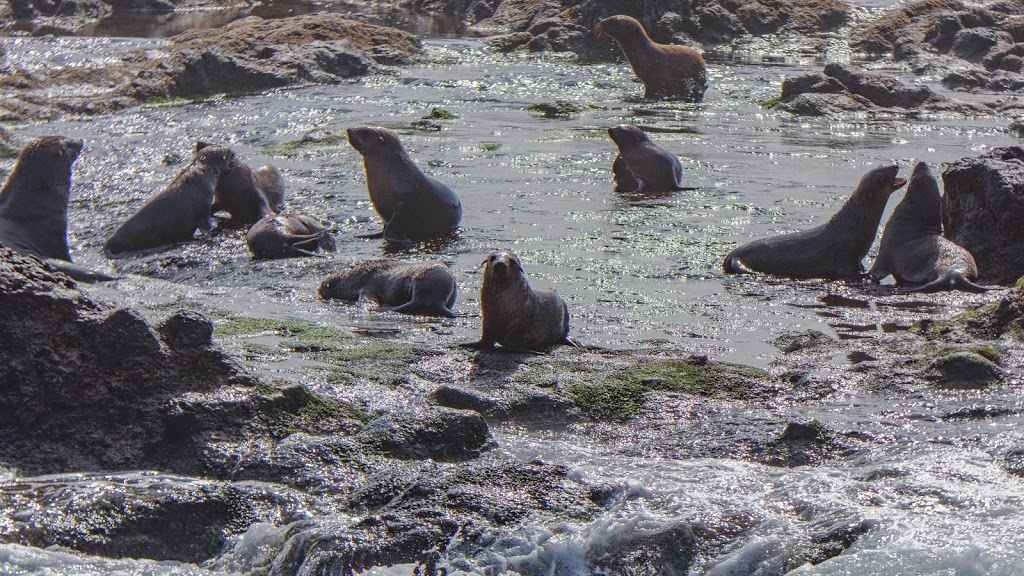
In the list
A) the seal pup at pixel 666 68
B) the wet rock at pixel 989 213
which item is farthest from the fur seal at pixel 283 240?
the seal pup at pixel 666 68

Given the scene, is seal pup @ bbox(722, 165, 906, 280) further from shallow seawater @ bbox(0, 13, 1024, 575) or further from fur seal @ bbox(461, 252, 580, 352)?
fur seal @ bbox(461, 252, 580, 352)

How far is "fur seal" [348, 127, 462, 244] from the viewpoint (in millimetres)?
10742

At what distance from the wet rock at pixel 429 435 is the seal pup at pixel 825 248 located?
4553 millimetres

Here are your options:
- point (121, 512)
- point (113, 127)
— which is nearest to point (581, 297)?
point (121, 512)

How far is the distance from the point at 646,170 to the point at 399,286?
14.6 feet

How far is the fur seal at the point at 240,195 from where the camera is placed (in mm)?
11336

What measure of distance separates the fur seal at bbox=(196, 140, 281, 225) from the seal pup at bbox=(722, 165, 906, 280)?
4465mm

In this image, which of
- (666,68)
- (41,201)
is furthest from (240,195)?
(666,68)

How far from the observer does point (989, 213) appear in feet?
31.2

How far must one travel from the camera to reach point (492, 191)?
12.2m

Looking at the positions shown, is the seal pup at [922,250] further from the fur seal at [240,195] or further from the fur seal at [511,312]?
the fur seal at [240,195]

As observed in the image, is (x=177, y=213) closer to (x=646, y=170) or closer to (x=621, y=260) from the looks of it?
(x=621, y=260)

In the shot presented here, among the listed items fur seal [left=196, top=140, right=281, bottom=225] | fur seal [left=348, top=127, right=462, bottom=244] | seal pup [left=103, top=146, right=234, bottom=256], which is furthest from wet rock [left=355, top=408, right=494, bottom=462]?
fur seal [left=196, top=140, right=281, bottom=225]

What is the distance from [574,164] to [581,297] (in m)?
5.24
